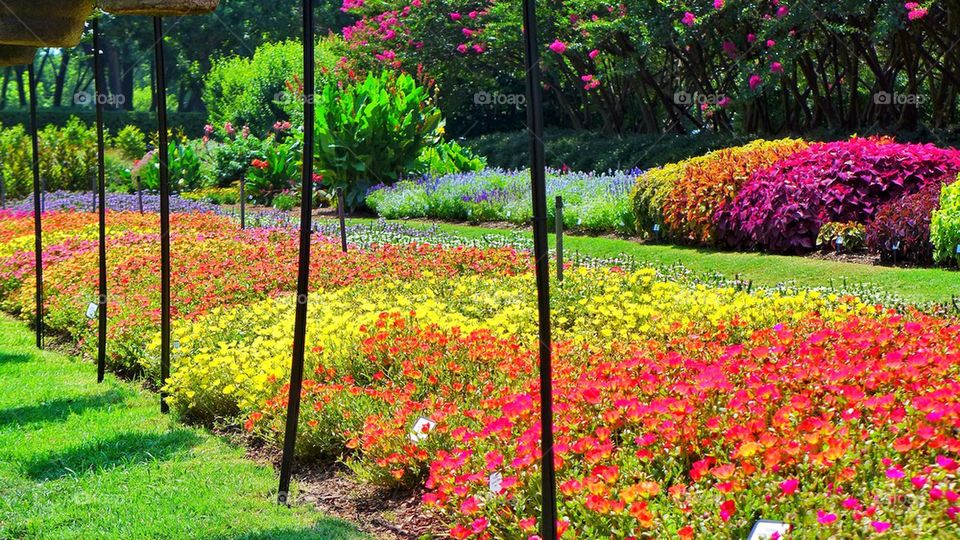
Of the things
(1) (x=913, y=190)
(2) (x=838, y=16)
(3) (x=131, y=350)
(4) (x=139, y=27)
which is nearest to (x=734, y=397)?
(3) (x=131, y=350)

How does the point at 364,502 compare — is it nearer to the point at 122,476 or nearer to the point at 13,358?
the point at 122,476

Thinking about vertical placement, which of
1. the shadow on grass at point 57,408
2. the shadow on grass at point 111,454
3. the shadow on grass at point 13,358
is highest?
the shadow on grass at point 13,358

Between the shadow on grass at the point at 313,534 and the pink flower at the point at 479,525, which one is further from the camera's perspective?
the shadow on grass at the point at 313,534

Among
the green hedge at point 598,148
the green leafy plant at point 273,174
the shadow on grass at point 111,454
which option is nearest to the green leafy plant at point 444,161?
the green hedge at point 598,148

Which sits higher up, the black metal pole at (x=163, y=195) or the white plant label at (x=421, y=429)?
the black metal pole at (x=163, y=195)

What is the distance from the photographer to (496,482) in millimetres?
4055

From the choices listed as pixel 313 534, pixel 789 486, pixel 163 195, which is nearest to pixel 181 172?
pixel 163 195

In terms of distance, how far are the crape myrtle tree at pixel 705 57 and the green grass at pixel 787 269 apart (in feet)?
18.2

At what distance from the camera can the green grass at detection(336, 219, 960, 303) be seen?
8727 millimetres

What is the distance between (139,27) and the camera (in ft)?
167

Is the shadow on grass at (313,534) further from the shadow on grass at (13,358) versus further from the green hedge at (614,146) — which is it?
the green hedge at (614,146)

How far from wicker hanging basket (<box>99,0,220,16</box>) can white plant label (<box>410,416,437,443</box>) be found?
6.82ft

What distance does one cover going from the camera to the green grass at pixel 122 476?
468 cm

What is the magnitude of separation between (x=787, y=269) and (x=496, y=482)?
692 cm
